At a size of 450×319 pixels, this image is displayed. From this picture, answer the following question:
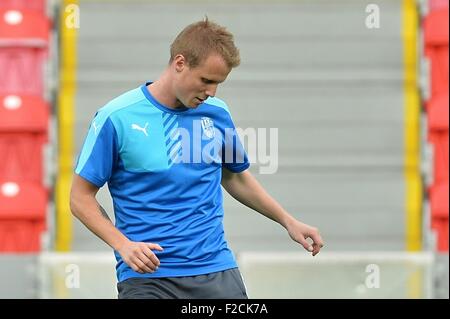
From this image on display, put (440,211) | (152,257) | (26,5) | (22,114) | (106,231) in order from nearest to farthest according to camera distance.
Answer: (152,257)
(106,231)
(440,211)
(22,114)
(26,5)

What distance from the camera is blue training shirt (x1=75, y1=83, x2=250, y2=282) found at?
372 centimetres

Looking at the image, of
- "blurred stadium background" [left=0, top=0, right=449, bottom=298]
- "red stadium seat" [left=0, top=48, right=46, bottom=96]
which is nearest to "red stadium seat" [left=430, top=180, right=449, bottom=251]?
"blurred stadium background" [left=0, top=0, right=449, bottom=298]

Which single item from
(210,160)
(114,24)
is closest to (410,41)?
(114,24)

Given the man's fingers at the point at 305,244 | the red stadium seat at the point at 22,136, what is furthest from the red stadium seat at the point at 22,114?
the man's fingers at the point at 305,244

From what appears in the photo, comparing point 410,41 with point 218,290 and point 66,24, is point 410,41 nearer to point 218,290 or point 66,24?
point 66,24

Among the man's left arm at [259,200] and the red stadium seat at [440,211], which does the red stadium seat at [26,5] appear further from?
the man's left arm at [259,200]

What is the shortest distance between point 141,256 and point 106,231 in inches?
8.1

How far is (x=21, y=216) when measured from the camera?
670cm

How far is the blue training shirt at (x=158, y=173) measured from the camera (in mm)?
3719

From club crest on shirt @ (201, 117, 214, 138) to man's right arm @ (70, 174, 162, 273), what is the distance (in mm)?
376

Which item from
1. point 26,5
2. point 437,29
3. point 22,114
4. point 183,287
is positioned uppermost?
point 26,5

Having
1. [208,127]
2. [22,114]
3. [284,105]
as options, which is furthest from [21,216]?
[208,127]

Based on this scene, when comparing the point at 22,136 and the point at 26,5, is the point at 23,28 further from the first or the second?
the point at 22,136

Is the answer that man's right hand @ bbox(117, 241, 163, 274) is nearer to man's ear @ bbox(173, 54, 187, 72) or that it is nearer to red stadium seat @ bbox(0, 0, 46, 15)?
man's ear @ bbox(173, 54, 187, 72)
